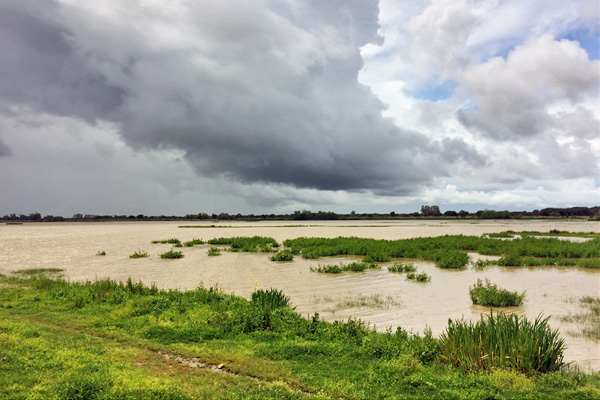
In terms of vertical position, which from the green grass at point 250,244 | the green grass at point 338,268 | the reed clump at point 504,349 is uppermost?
the reed clump at point 504,349

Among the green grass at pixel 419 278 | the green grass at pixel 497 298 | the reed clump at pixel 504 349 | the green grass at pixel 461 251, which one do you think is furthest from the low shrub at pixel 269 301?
the green grass at pixel 461 251

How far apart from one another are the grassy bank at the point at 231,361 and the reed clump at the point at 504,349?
0.18 meters

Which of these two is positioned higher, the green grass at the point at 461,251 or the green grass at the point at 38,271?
the green grass at the point at 461,251

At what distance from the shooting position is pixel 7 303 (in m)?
14.4

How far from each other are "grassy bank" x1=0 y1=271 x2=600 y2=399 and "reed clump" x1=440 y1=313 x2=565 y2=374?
178 mm

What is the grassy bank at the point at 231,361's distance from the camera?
A: 659cm

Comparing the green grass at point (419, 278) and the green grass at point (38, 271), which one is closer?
the green grass at point (419, 278)

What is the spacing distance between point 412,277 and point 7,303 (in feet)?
65.0

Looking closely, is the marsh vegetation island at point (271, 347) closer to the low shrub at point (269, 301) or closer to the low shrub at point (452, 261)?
the low shrub at point (269, 301)

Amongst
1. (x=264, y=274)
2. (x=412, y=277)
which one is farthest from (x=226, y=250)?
(x=412, y=277)

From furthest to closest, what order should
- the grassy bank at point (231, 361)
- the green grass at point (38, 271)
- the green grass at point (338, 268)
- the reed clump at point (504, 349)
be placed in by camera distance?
the green grass at point (38, 271)
the green grass at point (338, 268)
the reed clump at point (504, 349)
the grassy bank at point (231, 361)

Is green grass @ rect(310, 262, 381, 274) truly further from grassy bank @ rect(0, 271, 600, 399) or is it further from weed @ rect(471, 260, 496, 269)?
grassy bank @ rect(0, 271, 600, 399)

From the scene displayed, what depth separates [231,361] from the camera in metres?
8.26

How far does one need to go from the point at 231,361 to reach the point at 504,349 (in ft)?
19.5
